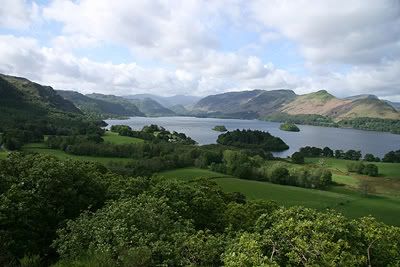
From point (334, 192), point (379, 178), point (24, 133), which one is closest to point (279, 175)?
point (334, 192)

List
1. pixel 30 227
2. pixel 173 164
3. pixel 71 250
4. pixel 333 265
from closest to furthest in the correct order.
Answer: pixel 333 265 → pixel 71 250 → pixel 30 227 → pixel 173 164

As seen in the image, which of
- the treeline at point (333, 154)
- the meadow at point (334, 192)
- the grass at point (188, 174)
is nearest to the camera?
the meadow at point (334, 192)

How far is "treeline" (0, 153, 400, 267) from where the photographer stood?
62.4 ft

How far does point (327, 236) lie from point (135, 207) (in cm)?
1369

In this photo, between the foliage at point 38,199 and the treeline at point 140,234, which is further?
the foliage at point 38,199

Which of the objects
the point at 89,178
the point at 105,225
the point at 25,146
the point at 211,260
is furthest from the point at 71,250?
the point at 25,146

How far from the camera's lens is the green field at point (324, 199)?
80125mm

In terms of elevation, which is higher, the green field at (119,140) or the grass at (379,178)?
the green field at (119,140)

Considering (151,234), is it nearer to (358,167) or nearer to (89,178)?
(89,178)

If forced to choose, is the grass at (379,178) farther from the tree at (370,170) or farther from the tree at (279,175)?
the tree at (279,175)

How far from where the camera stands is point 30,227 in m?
25.5

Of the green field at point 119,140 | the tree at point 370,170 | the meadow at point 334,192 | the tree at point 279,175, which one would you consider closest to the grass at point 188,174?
the meadow at point 334,192

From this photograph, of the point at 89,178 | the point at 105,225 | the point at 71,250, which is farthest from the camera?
the point at 89,178

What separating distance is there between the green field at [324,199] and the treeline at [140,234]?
53.2m
